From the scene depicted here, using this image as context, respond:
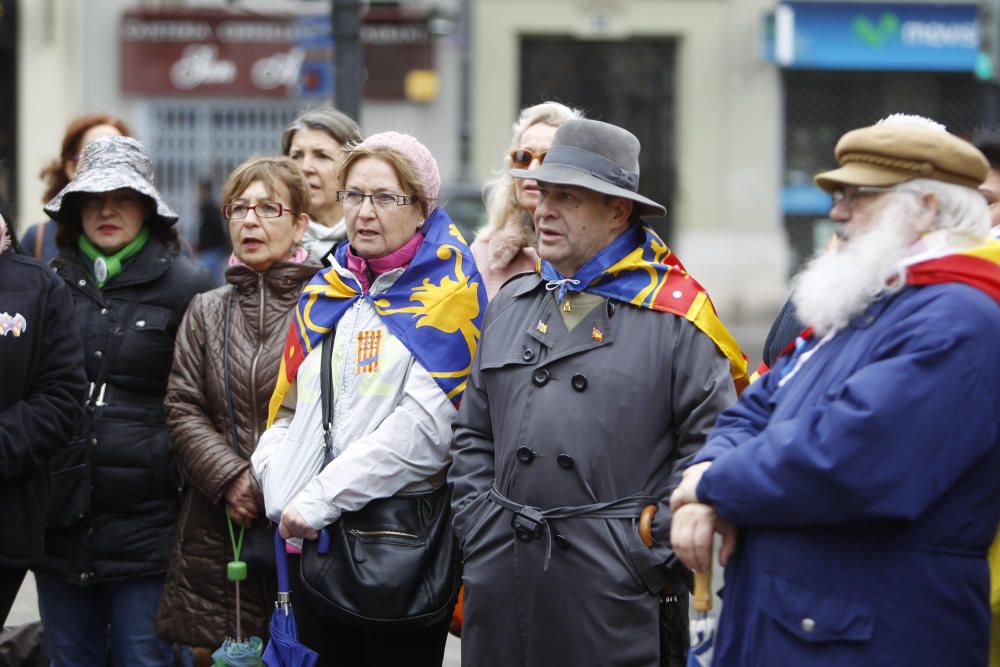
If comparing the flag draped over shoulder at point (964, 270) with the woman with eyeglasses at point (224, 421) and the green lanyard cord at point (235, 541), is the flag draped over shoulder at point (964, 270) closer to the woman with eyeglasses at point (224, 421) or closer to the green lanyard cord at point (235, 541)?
the woman with eyeglasses at point (224, 421)

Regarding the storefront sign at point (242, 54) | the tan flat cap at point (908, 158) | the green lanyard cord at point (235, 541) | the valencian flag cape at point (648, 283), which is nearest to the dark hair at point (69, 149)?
the green lanyard cord at point (235, 541)

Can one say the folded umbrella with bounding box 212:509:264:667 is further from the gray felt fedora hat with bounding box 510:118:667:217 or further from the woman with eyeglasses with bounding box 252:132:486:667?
the gray felt fedora hat with bounding box 510:118:667:217

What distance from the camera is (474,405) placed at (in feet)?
13.5

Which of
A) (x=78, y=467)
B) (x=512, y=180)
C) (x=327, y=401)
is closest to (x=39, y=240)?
(x=78, y=467)

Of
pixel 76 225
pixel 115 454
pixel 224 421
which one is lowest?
pixel 115 454

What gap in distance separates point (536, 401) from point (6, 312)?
1.78 metres

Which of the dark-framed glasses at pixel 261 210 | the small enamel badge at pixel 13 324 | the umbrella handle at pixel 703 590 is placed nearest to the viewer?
the umbrella handle at pixel 703 590

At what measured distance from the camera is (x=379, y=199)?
174 inches

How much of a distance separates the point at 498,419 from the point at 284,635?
0.96 meters

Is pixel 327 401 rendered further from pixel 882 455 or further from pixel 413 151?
pixel 882 455

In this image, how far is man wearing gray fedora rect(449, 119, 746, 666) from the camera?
3805 mm

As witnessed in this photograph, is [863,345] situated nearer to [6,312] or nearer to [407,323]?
[407,323]

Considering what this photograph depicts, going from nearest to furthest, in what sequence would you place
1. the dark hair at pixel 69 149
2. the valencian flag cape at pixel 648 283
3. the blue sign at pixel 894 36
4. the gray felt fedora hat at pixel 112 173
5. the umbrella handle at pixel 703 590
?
1. the umbrella handle at pixel 703 590
2. the valencian flag cape at pixel 648 283
3. the gray felt fedora hat at pixel 112 173
4. the dark hair at pixel 69 149
5. the blue sign at pixel 894 36

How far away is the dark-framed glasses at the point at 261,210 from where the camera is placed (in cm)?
496
